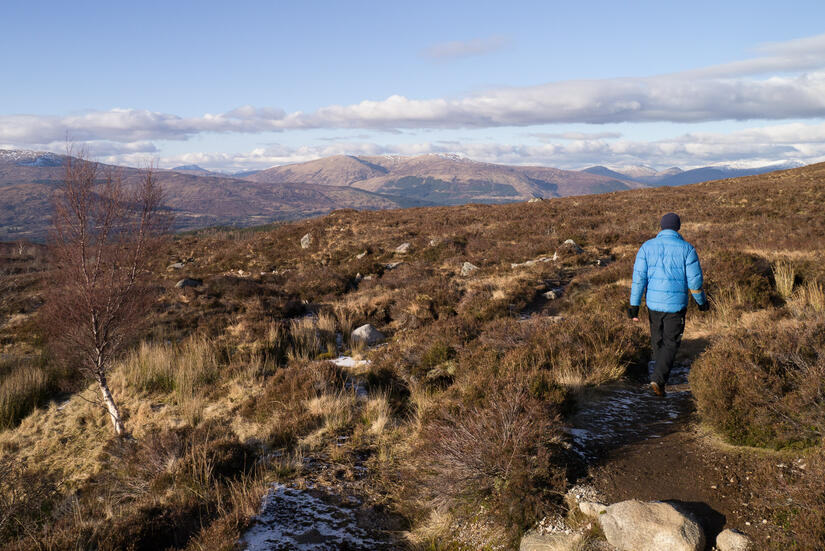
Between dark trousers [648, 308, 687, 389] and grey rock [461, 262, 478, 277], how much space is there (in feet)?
32.9

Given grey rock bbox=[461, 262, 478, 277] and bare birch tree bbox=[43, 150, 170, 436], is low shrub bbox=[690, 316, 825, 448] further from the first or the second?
grey rock bbox=[461, 262, 478, 277]

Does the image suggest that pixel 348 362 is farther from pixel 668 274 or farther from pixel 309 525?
pixel 668 274

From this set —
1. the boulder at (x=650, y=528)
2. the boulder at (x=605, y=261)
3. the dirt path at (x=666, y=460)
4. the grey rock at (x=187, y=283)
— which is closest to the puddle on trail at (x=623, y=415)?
the dirt path at (x=666, y=460)

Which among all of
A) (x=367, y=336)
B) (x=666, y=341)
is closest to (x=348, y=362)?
(x=367, y=336)

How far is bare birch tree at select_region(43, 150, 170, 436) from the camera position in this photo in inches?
251

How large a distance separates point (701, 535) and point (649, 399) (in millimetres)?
2841

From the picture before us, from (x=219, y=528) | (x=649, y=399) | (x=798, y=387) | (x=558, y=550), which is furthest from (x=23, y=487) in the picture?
(x=798, y=387)

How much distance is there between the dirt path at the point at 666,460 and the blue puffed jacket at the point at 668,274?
124 cm

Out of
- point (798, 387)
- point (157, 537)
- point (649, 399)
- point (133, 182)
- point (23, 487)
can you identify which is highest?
point (133, 182)

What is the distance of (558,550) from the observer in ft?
10.4

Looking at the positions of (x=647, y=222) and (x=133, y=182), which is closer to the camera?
(x=133, y=182)

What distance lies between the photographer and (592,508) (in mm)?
3457

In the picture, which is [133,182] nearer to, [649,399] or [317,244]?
[649,399]

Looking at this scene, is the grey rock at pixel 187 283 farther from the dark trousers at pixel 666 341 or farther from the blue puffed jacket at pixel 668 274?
the dark trousers at pixel 666 341
